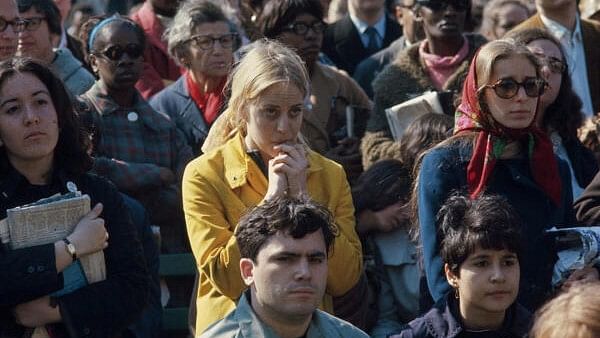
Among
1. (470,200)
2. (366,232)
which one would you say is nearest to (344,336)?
(470,200)

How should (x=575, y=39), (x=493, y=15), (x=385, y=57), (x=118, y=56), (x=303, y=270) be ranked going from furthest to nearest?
1. (x=493, y=15)
2. (x=385, y=57)
3. (x=575, y=39)
4. (x=118, y=56)
5. (x=303, y=270)

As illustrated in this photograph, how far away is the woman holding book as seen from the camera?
570 cm

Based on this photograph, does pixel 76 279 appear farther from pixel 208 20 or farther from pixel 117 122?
pixel 208 20

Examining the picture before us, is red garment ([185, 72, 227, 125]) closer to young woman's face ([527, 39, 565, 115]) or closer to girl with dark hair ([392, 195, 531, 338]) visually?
young woman's face ([527, 39, 565, 115])

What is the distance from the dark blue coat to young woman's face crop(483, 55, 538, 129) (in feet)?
0.56

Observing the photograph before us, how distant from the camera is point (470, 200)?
6086 mm

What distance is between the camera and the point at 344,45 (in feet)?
36.3

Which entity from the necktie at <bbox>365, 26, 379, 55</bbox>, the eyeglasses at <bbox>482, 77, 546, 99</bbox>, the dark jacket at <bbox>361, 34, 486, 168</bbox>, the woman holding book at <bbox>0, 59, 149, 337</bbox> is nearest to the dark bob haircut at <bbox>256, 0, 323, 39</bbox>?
the dark jacket at <bbox>361, 34, 486, 168</bbox>

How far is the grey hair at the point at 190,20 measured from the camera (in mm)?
8734

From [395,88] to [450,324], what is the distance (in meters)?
2.78

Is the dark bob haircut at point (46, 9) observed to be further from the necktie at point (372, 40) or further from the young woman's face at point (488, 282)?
the young woman's face at point (488, 282)

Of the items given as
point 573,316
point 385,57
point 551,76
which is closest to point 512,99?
point 551,76

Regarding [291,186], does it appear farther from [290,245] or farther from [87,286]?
[87,286]

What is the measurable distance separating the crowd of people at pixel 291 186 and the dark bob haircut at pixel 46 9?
0.01m
